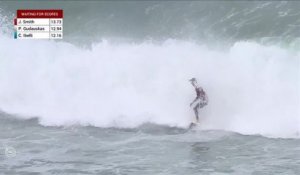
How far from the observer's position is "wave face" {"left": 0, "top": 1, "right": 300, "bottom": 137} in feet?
81.4

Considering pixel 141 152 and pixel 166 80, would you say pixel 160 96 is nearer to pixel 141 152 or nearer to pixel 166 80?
pixel 166 80

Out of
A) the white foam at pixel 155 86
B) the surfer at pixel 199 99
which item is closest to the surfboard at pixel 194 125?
the surfer at pixel 199 99

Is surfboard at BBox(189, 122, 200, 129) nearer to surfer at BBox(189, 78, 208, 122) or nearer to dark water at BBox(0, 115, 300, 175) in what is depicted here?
surfer at BBox(189, 78, 208, 122)

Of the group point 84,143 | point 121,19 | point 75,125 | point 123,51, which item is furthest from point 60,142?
point 121,19

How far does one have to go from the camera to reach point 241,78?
25875 mm

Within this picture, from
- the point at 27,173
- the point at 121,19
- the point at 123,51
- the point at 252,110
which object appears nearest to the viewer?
the point at 27,173

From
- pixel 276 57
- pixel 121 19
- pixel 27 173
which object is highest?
pixel 121 19

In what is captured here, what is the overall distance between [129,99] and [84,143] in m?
4.99

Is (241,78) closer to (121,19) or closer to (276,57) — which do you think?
(276,57)

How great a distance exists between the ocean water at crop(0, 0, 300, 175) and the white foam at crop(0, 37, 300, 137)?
48 mm

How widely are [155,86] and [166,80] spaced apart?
0.56 m
